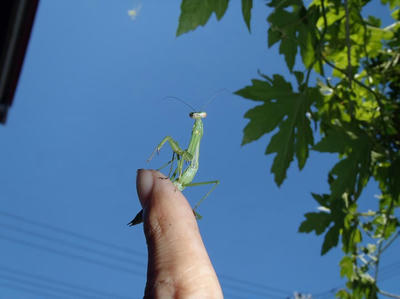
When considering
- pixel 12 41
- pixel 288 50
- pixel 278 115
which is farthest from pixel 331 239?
pixel 12 41

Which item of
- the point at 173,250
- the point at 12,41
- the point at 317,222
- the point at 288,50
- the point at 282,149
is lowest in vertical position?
the point at 173,250

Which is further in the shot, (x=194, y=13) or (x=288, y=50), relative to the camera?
(x=288, y=50)

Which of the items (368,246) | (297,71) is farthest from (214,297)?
(368,246)

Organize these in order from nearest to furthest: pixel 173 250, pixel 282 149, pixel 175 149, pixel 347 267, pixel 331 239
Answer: pixel 173 250 → pixel 175 149 → pixel 282 149 → pixel 331 239 → pixel 347 267

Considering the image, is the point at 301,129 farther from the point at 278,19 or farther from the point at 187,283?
the point at 187,283

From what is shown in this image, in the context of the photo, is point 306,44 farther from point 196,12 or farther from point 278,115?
point 196,12

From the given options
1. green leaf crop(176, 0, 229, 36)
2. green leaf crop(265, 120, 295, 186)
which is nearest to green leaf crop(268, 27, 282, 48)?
green leaf crop(265, 120, 295, 186)

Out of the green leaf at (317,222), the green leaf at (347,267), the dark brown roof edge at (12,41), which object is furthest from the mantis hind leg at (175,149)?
the dark brown roof edge at (12,41)

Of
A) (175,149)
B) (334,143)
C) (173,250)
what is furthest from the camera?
(334,143)
